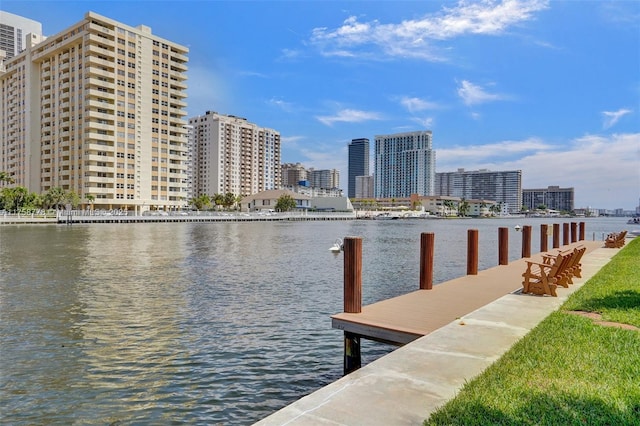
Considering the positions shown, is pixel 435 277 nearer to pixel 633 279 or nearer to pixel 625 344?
pixel 633 279

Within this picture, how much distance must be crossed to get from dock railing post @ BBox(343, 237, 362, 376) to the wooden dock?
216 millimetres

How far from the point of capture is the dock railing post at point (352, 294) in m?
9.45

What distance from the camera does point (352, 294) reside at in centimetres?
1023

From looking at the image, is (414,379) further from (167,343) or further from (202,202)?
(202,202)

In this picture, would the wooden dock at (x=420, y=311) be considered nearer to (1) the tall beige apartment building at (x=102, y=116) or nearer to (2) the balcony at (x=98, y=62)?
(1) the tall beige apartment building at (x=102, y=116)

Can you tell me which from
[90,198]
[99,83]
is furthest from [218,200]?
[99,83]

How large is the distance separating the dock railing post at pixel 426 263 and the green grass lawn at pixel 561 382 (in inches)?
198

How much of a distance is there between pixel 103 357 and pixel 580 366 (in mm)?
9666

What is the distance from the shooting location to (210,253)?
3644cm

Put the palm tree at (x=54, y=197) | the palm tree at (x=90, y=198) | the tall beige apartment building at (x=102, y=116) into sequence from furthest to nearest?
1. the tall beige apartment building at (x=102, y=116)
2. the palm tree at (x=90, y=198)
3. the palm tree at (x=54, y=197)

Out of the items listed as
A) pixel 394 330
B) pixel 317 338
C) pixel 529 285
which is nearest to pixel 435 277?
pixel 529 285

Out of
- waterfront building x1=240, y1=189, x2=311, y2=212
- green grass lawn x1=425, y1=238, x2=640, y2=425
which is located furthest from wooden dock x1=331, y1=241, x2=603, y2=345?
waterfront building x1=240, y1=189, x2=311, y2=212

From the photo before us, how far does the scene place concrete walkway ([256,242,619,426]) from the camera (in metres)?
4.84

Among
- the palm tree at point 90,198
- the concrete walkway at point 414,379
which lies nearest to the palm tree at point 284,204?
the palm tree at point 90,198
